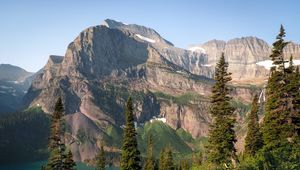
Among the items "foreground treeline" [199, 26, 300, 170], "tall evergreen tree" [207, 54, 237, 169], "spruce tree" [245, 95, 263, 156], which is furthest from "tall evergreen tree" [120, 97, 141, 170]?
"spruce tree" [245, 95, 263, 156]

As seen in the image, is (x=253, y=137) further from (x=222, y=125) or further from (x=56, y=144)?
(x=56, y=144)

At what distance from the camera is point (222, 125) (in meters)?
55.8

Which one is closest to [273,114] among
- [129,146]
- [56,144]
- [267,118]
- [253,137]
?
[267,118]

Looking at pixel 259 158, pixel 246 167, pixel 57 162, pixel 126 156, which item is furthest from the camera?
pixel 126 156

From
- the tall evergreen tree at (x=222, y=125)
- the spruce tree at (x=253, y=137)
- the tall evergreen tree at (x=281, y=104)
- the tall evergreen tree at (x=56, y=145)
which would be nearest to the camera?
the tall evergreen tree at (x=281, y=104)

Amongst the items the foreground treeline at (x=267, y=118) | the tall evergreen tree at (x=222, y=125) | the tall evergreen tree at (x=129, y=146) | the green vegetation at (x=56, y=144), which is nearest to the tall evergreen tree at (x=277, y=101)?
Result: the foreground treeline at (x=267, y=118)

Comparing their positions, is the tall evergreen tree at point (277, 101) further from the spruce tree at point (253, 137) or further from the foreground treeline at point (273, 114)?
the spruce tree at point (253, 137)

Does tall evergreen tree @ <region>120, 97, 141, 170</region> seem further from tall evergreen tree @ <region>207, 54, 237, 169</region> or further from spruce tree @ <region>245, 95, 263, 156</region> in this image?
spruce tree @ <region>245, 95, 263, 156</region>

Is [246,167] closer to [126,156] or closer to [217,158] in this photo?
[217,158]

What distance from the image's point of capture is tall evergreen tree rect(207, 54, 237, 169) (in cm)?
5550

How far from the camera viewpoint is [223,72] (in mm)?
57031

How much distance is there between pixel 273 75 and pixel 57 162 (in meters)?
32.8

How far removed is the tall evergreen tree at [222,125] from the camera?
55500 mm

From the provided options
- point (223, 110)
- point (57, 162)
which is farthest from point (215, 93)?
point (57, 162)
